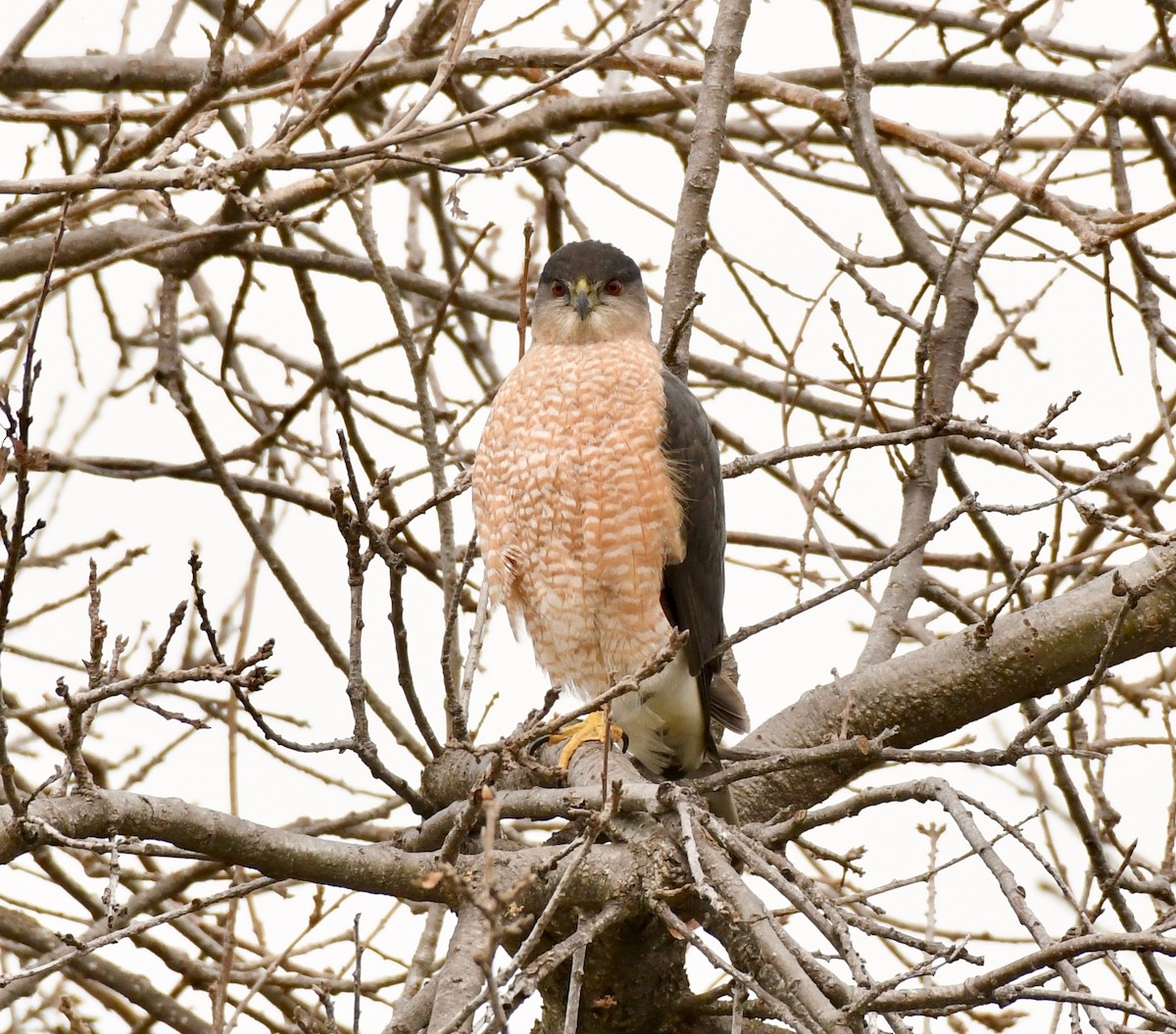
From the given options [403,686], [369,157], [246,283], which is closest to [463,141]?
[246,283]

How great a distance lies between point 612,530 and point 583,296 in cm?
98

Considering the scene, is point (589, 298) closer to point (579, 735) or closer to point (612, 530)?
point (612, 530)

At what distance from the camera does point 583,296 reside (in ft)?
16.9

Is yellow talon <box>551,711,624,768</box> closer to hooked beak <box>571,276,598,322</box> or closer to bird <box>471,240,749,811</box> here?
bird <box>471,240,749,811</box>

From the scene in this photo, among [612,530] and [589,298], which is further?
[589,298]

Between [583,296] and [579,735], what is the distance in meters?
1.57

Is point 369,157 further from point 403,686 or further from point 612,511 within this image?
point 612,511

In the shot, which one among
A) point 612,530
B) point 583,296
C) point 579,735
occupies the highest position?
point 583,296

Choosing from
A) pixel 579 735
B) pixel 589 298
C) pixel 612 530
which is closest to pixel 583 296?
pixel 589 298

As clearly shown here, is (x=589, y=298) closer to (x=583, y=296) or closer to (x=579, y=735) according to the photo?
(x=583, y=296)

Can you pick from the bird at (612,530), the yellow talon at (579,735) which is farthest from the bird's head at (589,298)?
the yellow talon at (579,735)

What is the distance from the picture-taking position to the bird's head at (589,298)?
5109mm

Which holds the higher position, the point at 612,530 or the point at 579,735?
the point at 612,530

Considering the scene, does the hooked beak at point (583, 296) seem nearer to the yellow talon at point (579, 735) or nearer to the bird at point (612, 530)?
the bird at point (612, 530)
